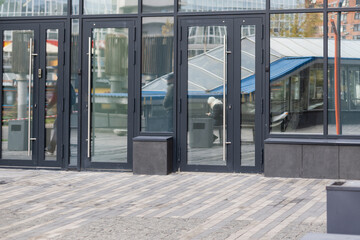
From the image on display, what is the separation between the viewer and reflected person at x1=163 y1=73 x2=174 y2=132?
11.2 meters

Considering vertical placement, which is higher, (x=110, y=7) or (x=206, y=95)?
(x=110, y=7)

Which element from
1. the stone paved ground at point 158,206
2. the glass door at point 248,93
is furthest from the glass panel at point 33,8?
the glass door at point 248,93

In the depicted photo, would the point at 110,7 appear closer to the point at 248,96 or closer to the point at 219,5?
the point at 219,5

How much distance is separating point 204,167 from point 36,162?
314cm

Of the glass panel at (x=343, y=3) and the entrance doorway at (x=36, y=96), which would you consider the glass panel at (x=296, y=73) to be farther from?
the entrance doorway at (x=36, y=96)

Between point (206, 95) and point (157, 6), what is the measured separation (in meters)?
1.81

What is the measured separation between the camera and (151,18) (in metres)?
11.3

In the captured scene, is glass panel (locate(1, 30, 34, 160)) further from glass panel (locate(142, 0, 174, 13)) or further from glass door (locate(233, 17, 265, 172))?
glass door (locate(233, 17, 265, 172))

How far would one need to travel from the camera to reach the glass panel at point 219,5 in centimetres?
1091

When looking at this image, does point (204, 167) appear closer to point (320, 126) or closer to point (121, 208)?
point (320, 126)

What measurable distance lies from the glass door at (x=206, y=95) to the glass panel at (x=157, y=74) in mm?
230

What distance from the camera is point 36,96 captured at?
11.7m

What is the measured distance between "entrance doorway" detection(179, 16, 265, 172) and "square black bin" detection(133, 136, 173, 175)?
41 cm

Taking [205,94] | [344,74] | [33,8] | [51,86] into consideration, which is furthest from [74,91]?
[344,74]
